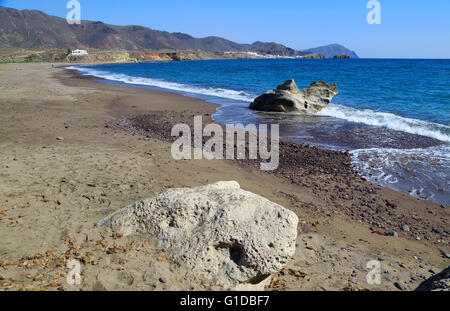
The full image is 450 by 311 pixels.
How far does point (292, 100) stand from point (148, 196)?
13.9 m

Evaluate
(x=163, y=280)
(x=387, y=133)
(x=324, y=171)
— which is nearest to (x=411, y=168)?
(x=324, y=171)

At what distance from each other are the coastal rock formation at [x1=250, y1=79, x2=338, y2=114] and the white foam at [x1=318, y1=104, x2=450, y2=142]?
0.64 metres

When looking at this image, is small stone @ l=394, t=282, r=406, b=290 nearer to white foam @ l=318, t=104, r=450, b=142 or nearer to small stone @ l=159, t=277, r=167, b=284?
small stone @ l=159, t=277, r=167, b=284

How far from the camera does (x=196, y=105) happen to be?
1880 cm

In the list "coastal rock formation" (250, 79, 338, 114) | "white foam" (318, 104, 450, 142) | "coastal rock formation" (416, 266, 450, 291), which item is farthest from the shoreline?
"coastal rock formation" (250, 79, 338, 114)

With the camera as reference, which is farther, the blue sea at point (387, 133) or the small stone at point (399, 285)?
the blue sea at point (387, 133)

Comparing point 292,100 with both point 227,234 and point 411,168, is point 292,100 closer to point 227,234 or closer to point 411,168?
point 411,168

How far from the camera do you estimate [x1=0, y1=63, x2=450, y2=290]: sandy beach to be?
362 cm

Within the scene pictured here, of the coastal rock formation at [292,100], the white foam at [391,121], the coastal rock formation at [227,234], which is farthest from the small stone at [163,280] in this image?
the coastal rock formation at [292,100]

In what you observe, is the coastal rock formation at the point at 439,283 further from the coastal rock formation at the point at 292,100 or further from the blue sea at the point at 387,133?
the coastal rock formation at the point at 292,100

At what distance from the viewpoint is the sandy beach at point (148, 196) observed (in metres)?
3.62

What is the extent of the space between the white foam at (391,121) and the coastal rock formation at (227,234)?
36.6 ft

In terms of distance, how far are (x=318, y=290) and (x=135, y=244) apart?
2356 mm

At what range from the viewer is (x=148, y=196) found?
19.1ft
